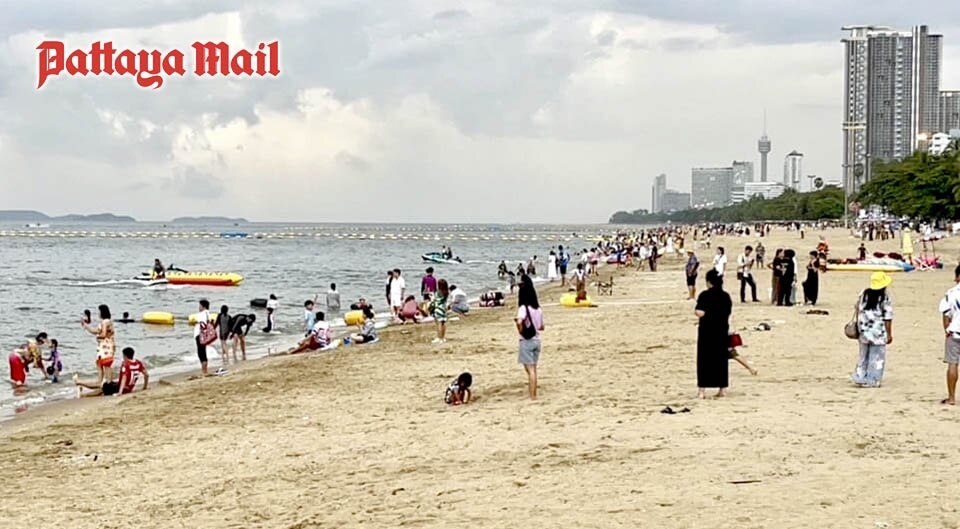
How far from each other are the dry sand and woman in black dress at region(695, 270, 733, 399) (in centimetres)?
34

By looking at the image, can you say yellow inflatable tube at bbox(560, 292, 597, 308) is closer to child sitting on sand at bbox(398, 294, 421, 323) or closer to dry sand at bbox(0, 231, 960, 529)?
child sitting on sand at bbox(398, 294, 421, 323)

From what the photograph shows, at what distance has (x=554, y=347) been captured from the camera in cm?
1888

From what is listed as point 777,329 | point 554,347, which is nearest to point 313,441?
point 554,347

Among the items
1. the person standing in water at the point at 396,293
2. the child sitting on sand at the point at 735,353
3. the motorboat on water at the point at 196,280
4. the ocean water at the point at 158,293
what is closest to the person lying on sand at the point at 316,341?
the ocean water at the point at 158,293

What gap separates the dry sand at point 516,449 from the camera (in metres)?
7.64

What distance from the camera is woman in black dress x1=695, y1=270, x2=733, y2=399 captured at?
11664 millimetres

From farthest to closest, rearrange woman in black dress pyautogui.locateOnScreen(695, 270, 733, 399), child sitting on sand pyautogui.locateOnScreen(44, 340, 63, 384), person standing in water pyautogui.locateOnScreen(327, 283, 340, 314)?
person standing in water pyautogui.locateOnScreen(327, 283, 340, 314), child sitting on sand pyautogui.locateOnScreen(44, 340, 63, 384), woman in black dress pyautogui.locateOnScreen(695, 270, 733, 399)

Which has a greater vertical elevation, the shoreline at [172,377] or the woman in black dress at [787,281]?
the woman in black dress at [787,281]

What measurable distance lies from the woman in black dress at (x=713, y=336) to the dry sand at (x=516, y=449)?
0.34 metres

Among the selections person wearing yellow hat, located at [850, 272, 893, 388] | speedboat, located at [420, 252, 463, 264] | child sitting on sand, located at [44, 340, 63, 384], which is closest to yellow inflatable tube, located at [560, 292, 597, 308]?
child sitting on sand, located at [44, 340, 63, 384]

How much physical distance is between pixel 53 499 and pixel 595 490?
183 inches

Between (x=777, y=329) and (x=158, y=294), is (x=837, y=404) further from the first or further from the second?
(x=158, y=294)

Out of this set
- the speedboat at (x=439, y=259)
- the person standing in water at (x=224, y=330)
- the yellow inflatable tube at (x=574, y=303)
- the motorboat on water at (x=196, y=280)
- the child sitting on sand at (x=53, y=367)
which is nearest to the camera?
the child sitting on sand at (x=53, y=367)

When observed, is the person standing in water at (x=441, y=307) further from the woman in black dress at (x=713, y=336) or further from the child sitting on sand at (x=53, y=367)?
the woman in black dress at (x=713, y=336)
